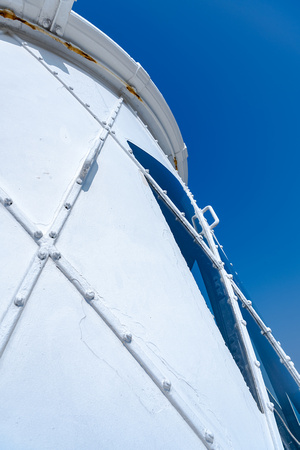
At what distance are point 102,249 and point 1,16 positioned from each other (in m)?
2.65

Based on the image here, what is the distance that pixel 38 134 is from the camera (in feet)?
6.02

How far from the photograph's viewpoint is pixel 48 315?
45.1 inches

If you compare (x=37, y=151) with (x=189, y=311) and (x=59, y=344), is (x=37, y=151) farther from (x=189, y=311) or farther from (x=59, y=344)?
(x=189, y=311)

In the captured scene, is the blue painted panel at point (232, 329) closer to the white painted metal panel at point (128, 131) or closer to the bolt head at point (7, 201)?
the white painted metal panel at point (128, 131)

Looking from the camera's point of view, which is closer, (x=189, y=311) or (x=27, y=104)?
(x=189, y=311)

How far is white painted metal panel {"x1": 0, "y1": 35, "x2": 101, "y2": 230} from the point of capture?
1.50 meters

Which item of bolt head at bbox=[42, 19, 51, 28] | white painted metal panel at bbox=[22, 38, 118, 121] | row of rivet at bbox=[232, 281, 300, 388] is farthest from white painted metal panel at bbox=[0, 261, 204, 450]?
bolt head at bbox=[42, 19, 51, 28]

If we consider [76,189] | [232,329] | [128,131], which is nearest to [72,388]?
[76,189]

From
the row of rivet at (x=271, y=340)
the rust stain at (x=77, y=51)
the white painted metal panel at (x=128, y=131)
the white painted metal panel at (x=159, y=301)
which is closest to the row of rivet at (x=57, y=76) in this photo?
the white painted metal panel at (x=128, y=131)

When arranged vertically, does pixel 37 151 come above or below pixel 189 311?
above

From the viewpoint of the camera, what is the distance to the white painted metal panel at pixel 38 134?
150cm

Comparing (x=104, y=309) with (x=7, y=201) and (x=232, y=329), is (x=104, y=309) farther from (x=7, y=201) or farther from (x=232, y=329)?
(x=232, y=329)

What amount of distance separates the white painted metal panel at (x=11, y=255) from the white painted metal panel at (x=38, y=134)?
0.32 ft

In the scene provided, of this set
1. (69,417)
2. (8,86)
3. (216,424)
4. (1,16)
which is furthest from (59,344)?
(1,16)
